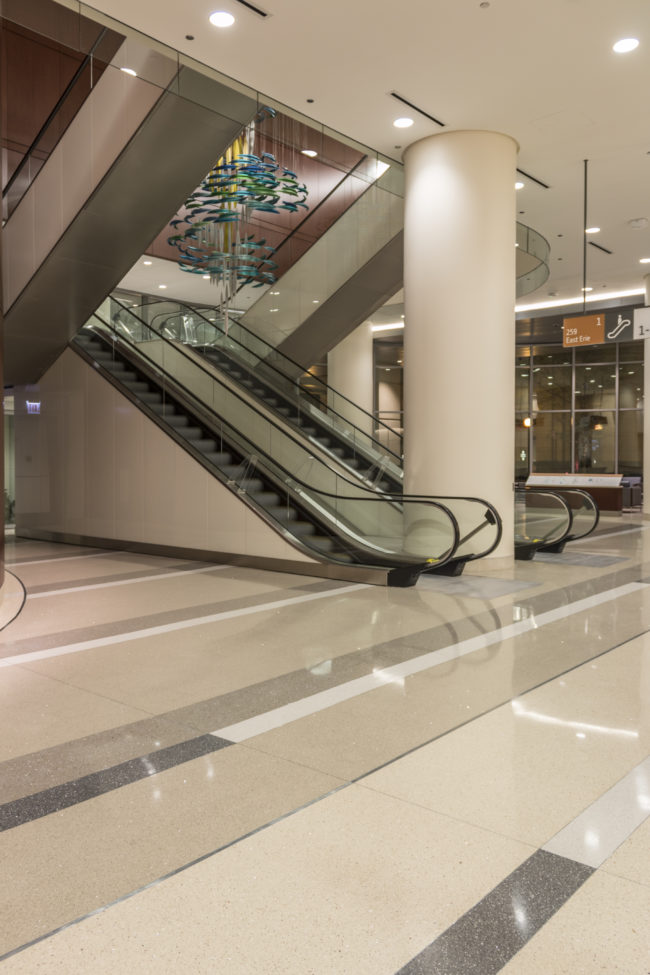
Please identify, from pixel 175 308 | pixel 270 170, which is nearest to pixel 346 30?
pixel 270 170

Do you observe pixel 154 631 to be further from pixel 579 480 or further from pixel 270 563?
pixel 579 480

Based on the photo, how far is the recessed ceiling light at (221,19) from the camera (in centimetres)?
636

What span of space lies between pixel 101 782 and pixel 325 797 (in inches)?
36.3

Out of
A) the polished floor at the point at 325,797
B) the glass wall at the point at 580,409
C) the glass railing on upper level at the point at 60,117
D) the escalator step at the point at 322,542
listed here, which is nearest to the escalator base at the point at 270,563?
the escalator step at the point at 322,542

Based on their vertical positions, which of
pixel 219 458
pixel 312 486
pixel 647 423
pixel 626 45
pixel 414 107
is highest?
pixel 414 107

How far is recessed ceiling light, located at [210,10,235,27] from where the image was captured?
20.9 feet

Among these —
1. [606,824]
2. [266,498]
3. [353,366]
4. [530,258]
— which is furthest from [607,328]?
[606,824]

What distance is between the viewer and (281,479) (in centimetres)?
945

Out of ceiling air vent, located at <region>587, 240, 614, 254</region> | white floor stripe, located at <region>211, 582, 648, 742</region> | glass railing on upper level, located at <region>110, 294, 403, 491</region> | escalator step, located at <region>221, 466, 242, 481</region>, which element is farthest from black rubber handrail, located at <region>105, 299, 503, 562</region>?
ceiling air vent, located at <region>587, 240, 614, 254</region>

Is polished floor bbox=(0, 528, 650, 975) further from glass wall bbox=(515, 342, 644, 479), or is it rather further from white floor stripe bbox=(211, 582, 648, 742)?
glass wall bbox=(515, 342, 644, 479)

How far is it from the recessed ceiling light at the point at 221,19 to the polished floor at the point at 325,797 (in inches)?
199

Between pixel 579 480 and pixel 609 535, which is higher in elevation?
pixel 579 480

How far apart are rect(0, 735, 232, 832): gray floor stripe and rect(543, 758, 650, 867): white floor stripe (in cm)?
156

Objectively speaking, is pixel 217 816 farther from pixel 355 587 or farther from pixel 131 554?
pixel 131 554
